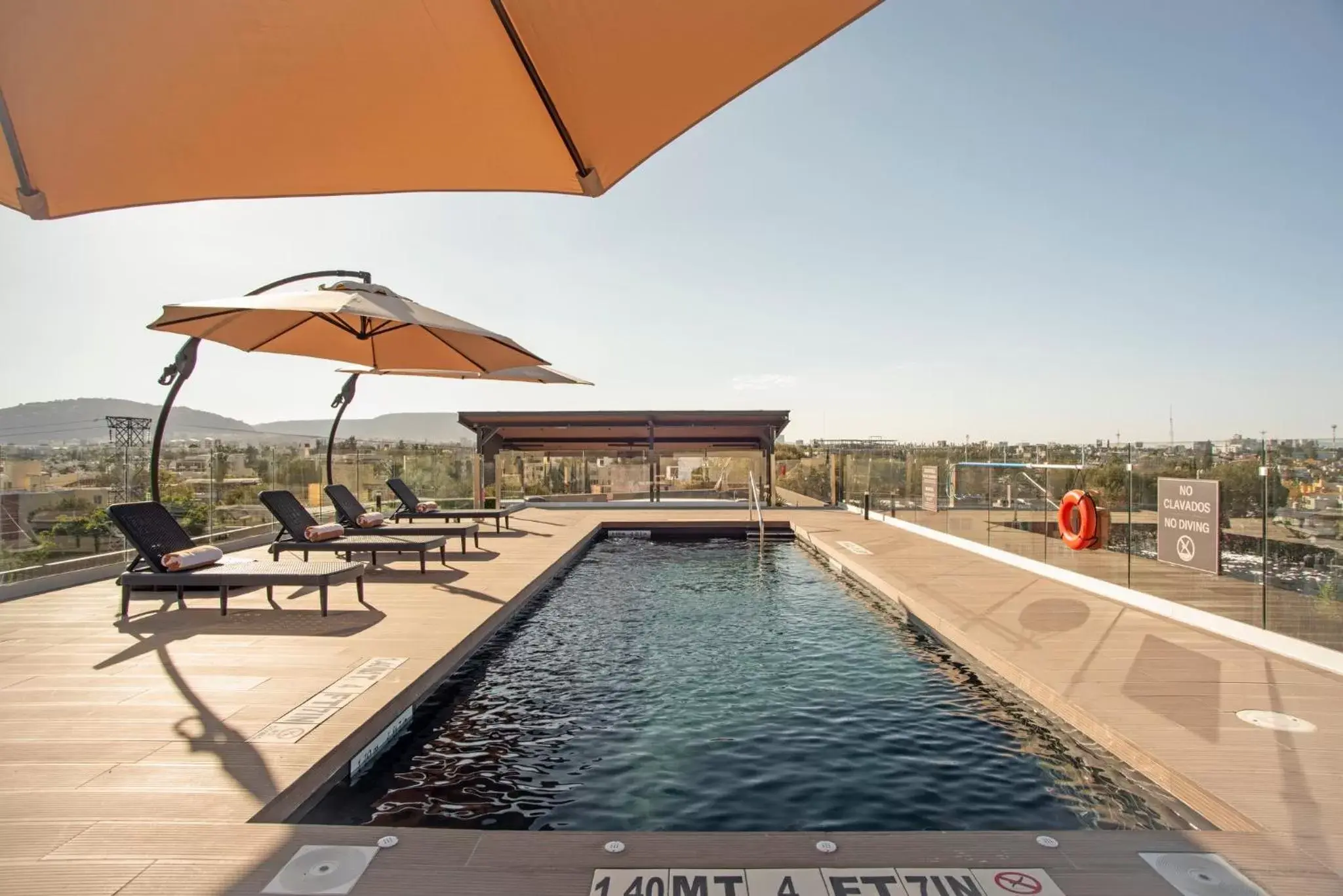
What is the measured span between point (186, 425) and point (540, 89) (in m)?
7.74

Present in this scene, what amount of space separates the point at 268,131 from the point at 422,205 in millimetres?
7051

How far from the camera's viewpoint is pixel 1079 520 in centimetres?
722

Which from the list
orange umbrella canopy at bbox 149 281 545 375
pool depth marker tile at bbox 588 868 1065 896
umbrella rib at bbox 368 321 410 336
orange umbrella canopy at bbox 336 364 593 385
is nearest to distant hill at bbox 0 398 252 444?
orange umbrella canopy at bbox 149 281 545 375

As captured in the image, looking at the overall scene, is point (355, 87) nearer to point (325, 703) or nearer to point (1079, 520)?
point (325, 703)

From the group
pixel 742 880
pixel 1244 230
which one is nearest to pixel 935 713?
pixel 742 880

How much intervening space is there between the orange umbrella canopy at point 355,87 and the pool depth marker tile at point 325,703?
237cm

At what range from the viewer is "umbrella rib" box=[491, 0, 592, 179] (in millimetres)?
1874

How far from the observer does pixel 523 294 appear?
52.5 ft

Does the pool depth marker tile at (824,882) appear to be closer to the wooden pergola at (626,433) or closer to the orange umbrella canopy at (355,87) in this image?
the orange umbrella canopy at (355,87)

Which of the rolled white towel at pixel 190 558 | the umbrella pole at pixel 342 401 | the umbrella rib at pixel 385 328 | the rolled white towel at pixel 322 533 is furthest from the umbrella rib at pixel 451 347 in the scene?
the umbrella pole at pixel 342 401

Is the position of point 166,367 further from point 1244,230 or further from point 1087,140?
point 1244,230

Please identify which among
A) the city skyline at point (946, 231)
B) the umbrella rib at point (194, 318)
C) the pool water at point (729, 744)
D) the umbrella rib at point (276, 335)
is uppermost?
the city skyline at point (946, 231)

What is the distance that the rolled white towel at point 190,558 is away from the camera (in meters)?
5.65

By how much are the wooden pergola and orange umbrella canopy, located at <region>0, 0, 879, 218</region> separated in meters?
14.1
